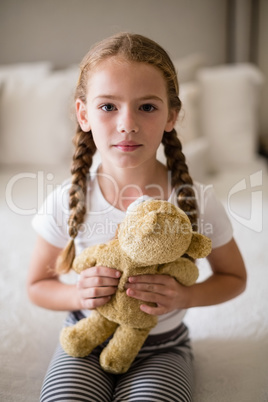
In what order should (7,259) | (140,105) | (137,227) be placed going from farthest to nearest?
(7,259), (140,105), (137,227)

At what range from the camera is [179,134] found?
3.32ft

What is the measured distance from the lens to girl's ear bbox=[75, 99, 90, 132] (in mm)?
798

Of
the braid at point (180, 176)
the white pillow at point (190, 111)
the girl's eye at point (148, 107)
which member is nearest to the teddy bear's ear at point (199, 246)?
the braid at point (180, 176)

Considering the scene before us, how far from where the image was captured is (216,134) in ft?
6.33

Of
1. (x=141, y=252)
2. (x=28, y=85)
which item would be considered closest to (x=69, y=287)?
(x=141, y=252)

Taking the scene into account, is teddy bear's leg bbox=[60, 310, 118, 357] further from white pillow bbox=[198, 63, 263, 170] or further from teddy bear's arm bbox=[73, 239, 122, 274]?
white pillow bbox=[198, 63, 263, 170]

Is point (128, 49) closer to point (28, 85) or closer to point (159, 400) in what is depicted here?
point (159, 400)

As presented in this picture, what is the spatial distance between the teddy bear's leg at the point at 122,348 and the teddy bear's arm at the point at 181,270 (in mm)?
113

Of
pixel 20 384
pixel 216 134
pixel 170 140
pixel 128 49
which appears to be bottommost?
pixel 20 384

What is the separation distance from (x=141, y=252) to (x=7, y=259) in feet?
2.57

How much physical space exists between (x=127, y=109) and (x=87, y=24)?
1643 mm

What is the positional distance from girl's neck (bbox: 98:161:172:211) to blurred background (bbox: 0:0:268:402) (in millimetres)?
316

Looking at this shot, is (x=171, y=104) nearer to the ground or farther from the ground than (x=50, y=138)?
nearer to the ground

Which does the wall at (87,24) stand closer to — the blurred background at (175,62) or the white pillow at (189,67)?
the blurred background at (175,62)
